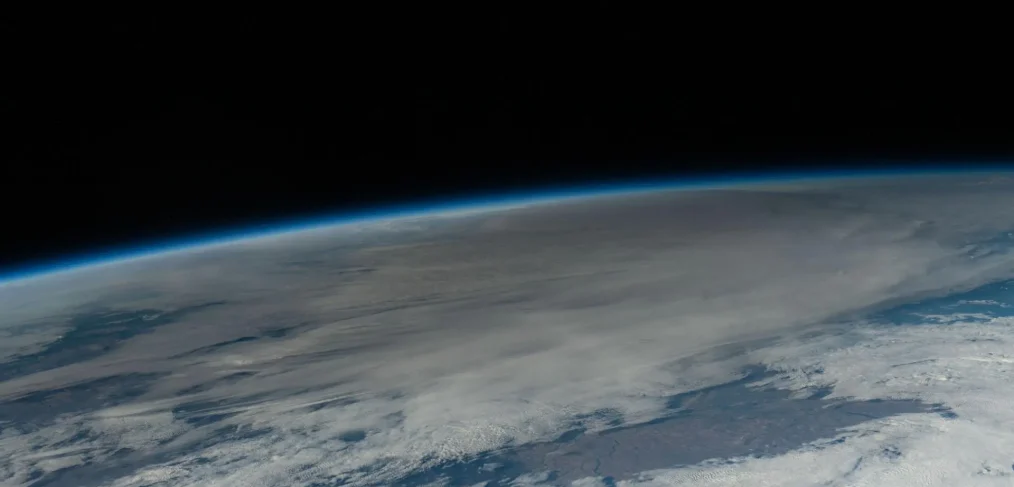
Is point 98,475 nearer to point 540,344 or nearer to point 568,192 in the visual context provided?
point 540,344

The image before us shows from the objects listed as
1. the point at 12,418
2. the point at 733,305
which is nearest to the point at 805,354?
the point at 733,305

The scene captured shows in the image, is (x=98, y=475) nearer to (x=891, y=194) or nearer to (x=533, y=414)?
(x=533, y=414)

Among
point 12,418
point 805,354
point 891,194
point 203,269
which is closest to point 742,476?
point 805,354

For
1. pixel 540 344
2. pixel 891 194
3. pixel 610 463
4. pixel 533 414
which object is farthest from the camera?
pixel 891 194

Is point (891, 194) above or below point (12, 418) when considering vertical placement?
above

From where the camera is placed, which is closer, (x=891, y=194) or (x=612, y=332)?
(x=612, y=332)

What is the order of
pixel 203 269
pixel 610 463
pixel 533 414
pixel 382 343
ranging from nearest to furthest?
pixel 610 463 < pixel 533 414 < pixel 382 343 < pixel 203 269
